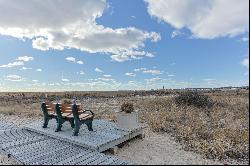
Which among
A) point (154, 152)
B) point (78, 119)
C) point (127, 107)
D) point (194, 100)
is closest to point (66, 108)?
point (78, 119)

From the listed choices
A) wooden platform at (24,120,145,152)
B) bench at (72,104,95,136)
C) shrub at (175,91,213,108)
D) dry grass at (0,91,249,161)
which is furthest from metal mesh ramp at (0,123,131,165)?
shrub at (175,91,213,108)

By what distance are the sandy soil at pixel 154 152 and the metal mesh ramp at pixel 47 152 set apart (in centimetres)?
42

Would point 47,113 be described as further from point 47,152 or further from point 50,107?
point 47,152

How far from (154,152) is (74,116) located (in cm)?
278

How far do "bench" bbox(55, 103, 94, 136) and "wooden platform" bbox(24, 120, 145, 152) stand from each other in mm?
254

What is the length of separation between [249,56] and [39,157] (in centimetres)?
574

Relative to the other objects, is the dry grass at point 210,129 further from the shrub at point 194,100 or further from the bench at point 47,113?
the bench at point 47,113

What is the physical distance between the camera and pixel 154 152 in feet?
29.6

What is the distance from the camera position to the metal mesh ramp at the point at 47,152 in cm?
753

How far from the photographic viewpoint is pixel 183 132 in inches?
447

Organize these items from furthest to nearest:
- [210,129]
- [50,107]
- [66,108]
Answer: [210,129] < [50,107] < [66,108]

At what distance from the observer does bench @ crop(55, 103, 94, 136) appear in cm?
980

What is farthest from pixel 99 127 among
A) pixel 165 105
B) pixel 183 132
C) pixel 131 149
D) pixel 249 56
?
pixel 165 105

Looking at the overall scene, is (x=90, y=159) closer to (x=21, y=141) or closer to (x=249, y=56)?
(x=21, y=141)
